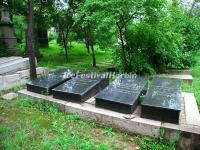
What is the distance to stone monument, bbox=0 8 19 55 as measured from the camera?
9.57 m

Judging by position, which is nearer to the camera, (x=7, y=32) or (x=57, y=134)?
(x=57, y=134)

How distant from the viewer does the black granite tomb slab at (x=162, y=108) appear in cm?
331

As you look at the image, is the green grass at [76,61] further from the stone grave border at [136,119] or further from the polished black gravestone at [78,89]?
the stone grave border at [136,119]

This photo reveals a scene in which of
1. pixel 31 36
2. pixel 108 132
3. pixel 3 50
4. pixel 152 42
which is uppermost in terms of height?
→ pixel 31 36

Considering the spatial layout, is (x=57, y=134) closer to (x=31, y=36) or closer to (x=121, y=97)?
(x=121, y=97)

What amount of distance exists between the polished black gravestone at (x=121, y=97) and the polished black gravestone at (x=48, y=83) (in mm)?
1151

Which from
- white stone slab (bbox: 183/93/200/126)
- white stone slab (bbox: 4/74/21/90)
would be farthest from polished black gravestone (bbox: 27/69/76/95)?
white stone slab (bbox: 183/93/200/126)

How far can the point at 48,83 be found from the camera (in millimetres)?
4836

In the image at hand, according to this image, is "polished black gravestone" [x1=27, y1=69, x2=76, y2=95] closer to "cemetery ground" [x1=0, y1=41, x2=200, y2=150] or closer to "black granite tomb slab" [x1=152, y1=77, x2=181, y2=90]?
"cemetery ground" [x1=0, y1=41, x2=200, y2=150]

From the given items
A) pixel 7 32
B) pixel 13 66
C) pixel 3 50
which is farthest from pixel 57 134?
pixel 7 32

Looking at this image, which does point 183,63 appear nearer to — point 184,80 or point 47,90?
point 184,80

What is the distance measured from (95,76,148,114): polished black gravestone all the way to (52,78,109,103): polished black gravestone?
1.14ft

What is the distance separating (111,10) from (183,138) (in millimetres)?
3593

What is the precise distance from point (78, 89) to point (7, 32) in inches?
266
